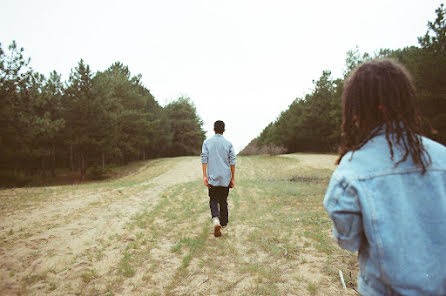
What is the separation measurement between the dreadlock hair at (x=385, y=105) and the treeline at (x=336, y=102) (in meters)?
13.7

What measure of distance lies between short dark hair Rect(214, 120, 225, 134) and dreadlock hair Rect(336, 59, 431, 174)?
12.4ft

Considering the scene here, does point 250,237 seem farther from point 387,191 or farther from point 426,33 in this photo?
point 426,33

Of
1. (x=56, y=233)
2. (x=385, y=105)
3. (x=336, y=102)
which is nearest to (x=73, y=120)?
(x=56, y=233)

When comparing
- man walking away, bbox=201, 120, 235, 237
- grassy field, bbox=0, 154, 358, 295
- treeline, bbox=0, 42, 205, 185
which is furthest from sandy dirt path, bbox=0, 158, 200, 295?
treeline, bbox=0, 42, 205, 185

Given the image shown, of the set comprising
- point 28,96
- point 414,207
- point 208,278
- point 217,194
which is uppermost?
point 28,96

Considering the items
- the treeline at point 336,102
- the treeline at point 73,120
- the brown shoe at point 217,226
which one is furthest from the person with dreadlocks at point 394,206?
the treeline at point 73,120

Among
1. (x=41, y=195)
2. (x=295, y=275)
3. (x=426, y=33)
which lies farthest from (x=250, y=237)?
(x=426, y=33)

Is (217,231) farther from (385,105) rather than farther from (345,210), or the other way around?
(385,105)

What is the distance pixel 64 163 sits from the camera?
3638 cm

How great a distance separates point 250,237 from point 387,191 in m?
4.15

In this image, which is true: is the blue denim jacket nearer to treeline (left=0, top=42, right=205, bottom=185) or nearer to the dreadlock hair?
the dreadlock hair

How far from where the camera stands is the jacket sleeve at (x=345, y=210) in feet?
3.97

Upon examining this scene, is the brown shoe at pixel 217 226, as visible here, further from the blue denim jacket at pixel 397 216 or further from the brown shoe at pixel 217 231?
the blue denim jacket at pixel 397 216

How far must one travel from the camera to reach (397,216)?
1188 millimetres
